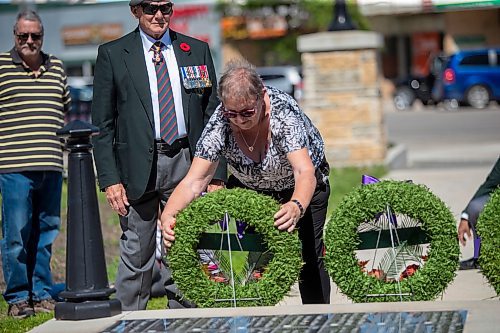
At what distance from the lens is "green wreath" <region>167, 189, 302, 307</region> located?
5297 mm

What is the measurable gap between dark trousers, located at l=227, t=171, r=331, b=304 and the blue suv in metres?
28.3

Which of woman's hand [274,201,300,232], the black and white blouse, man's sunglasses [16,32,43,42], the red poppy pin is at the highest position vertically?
man's sunglasses [16,32,43,42]

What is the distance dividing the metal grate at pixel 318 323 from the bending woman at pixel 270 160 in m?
0.47

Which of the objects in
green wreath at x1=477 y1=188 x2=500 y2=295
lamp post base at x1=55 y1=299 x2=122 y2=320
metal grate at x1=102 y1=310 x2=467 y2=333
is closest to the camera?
metal grate at x1=102 y1=310 x2=467 y2=333

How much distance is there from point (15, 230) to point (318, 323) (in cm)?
300

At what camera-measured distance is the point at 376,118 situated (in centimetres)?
1603

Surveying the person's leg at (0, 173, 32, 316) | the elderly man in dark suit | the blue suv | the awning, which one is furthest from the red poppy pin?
the awning

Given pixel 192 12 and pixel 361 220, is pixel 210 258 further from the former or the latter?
pixel 192 12

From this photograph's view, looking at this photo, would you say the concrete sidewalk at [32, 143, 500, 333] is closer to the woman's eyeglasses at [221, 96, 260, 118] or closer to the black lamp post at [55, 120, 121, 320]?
the black lamp post at [55, 120, 121, 320]

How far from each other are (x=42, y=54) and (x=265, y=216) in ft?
9.30

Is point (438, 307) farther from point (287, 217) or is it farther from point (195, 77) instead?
point (195, 77)

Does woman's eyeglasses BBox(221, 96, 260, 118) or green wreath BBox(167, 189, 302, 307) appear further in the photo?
green wreath BBox(167, 189, 302, 307)

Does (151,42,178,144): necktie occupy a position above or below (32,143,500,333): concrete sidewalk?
above

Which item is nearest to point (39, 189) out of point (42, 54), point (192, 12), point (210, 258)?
point (42, 54)
